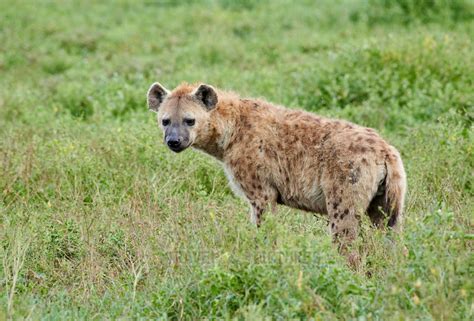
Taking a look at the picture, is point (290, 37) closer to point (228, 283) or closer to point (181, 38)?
point (181, 38)

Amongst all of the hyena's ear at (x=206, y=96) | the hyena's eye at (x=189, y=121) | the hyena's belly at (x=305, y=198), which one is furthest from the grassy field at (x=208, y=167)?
the hyena's ear at (x=206, y=96)

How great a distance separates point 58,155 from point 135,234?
2.12 m

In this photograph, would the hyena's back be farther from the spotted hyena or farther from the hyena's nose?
the hyena's nose

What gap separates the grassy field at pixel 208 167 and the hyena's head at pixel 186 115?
399 millimetres

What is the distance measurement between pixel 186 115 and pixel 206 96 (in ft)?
0.68

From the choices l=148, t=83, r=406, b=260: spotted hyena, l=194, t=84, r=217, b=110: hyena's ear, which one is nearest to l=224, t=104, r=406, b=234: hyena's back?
l=148, t=83, r=406, b=260: spotted hyena

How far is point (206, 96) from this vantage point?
641 centimetres

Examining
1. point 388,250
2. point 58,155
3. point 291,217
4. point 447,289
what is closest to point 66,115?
point 58,155

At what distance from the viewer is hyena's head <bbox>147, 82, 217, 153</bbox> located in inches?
247

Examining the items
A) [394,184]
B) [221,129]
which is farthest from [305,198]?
[221,129]

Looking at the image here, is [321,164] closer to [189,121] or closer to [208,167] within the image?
[189,121]

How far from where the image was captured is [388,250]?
5246 millimetres

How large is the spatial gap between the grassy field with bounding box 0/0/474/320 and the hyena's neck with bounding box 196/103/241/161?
37 cm

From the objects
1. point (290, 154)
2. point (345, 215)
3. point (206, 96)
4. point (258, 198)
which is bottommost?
point (258, 198)
